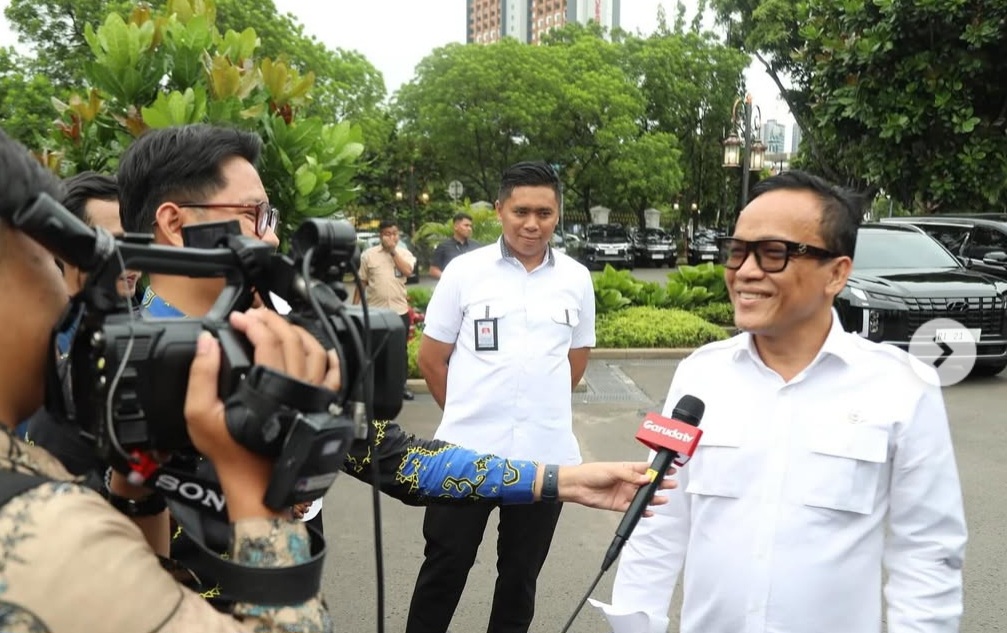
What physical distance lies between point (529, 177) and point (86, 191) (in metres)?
1.71

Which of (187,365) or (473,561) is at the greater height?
(187,365)

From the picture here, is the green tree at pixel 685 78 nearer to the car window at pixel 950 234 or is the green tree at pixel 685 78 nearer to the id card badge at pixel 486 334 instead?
the car window at pixel 950 234

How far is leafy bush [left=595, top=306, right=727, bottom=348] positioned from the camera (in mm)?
9961

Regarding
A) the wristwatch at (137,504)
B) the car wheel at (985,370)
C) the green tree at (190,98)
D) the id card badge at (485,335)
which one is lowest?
the car wheel at (985,370)

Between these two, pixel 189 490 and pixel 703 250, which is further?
pixel 703 250

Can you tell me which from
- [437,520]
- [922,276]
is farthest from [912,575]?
[922,276]

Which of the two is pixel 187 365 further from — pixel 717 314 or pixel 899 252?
pixel 717 314

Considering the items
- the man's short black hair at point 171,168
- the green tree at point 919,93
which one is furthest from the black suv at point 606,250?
the man's short black hair at point 171,168

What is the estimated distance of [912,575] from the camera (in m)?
1.70

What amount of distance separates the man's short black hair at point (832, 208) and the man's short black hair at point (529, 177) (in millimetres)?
1521

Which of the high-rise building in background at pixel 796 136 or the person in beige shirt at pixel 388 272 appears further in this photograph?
the high-rise building in background at pixel 796 136

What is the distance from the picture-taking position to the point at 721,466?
1860 millimetres

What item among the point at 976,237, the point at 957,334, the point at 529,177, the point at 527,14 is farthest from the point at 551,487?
the point at 527,14

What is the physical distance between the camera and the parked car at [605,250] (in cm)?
2558
